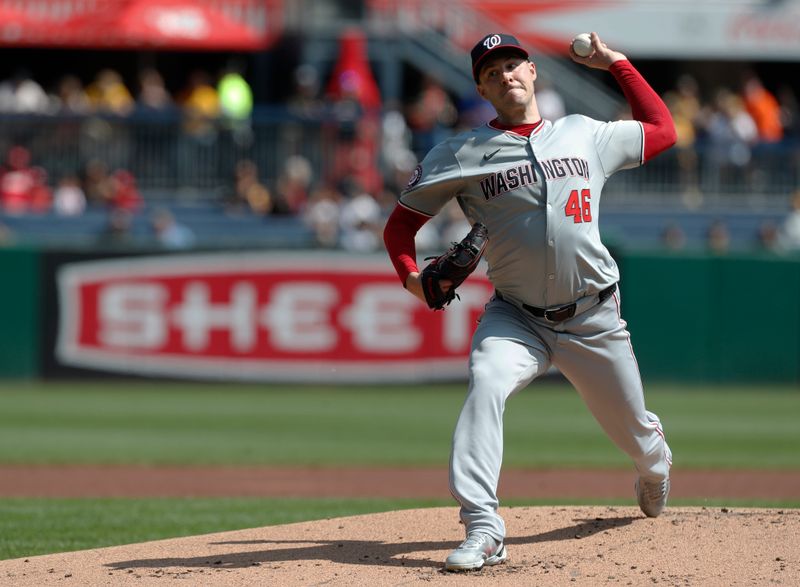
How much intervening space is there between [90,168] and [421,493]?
10118 mm

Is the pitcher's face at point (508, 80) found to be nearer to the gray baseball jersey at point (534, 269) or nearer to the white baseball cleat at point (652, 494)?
the gray baseball jersey at point (534, 269)

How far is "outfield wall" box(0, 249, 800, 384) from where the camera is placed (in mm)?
15633

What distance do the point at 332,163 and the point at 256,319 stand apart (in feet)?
10.5

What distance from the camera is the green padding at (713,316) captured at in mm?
16234

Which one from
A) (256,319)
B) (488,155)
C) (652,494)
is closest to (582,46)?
(488,155)

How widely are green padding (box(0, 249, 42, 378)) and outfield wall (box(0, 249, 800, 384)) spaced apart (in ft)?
0.04

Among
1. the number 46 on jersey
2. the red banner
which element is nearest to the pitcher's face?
the number 46 on jersey

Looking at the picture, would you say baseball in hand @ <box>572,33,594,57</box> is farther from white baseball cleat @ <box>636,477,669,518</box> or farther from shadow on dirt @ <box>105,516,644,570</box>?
shadow on dirt @ <box>105,516,644,570</box>

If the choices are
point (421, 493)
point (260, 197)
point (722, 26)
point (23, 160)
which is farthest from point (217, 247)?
point (722, 26)

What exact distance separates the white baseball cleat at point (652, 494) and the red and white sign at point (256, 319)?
951cm

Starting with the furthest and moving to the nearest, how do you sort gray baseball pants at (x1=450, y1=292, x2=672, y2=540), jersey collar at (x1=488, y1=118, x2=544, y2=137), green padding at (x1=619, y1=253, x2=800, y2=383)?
green padding at (x1=619, y1=253, x2=800, y2=383), jersey collar at (x1=488, y1=118, x2=544, y2=137), gray baseball pants at (x1=450, y1=292, x2=672, y2=540)

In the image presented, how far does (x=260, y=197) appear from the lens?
58.0 feet

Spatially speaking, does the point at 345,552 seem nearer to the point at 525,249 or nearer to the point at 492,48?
the point at 525,249

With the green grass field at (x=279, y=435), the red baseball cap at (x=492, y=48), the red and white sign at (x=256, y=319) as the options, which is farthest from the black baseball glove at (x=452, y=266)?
the red and white sign at (x=256, y=319)
